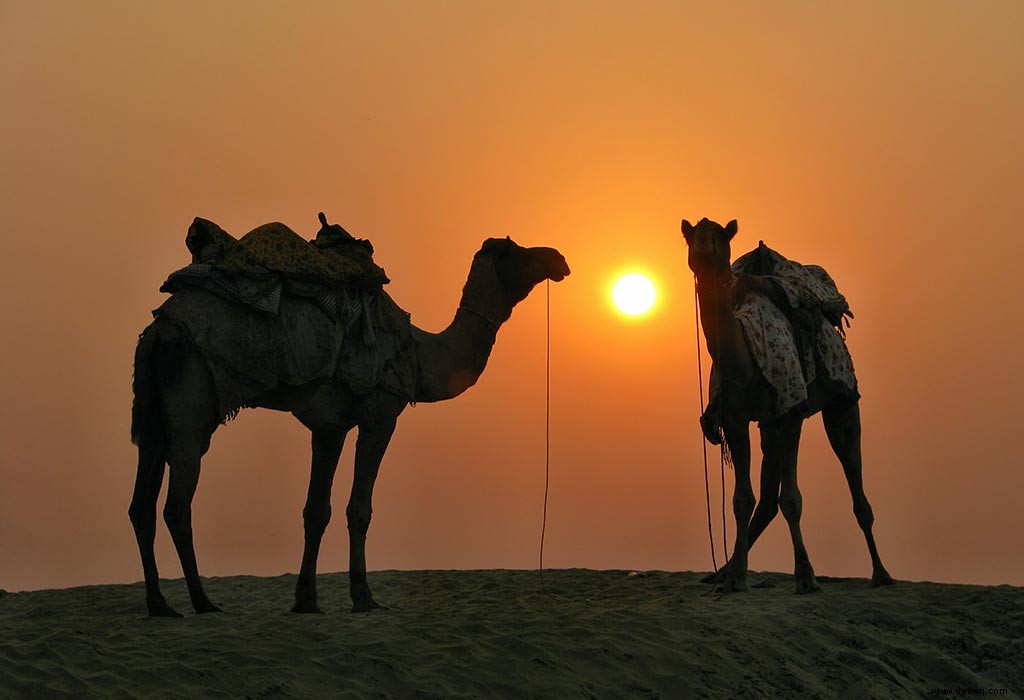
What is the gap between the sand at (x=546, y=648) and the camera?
27.8ft

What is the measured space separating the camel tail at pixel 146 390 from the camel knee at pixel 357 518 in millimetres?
1955

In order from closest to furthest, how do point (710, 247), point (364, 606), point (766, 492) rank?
point (364, 606), point (710, 247), point (766, 492)

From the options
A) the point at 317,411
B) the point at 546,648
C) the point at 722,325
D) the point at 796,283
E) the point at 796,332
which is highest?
the point at 796,283

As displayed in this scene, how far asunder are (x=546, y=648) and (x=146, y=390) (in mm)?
4208

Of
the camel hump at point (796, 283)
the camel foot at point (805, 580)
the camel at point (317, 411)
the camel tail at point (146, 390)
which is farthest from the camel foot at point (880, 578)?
the camel tail at point (146, 390)

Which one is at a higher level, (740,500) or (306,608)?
(740,500)

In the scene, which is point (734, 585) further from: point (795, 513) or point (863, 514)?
point (863, 514)

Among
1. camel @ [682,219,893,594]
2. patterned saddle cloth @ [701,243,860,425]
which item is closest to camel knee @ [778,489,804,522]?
camel @ [682,219,893,594]

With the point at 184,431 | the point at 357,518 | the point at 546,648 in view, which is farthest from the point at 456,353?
the point at 546,648

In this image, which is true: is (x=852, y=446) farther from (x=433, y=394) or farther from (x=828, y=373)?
(x=433, y=394)

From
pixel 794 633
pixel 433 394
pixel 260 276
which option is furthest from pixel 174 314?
pixel 794 633

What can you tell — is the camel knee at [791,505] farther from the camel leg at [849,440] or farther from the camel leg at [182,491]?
the camel leg at [182,491]

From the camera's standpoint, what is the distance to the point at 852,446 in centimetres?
1534

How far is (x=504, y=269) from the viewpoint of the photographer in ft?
43.4
